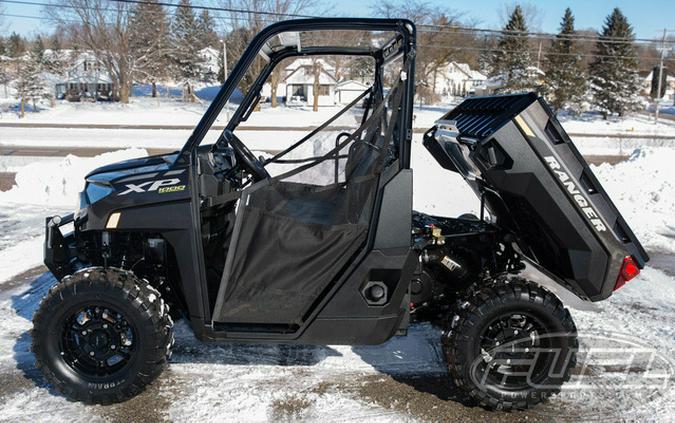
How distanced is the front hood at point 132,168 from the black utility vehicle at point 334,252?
34 mm

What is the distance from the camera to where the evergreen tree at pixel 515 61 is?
127 ft

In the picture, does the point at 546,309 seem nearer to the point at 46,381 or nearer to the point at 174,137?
the point at 46,381

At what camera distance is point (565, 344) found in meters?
3.55

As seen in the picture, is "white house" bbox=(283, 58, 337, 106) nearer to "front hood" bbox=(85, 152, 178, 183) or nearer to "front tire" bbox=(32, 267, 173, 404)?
"front hood" bbox=(85, 152, 178, 183)

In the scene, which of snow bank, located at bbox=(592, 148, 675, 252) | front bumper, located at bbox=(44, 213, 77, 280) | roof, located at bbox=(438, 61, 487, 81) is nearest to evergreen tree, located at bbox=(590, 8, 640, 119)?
roof, located at bbox=(438, 61, 487, 81)

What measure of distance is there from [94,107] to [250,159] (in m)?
43.2

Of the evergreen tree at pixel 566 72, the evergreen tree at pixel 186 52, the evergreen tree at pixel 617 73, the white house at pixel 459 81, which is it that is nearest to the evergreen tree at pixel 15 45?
the evergreen tree at pixel 186 52

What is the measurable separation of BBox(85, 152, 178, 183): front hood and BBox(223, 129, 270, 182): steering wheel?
400mm

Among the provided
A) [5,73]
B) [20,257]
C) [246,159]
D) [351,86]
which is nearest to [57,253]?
[246,159]

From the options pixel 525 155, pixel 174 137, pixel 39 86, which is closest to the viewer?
pixel 525 155

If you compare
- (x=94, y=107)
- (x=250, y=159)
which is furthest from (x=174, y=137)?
(x=94, y=107)

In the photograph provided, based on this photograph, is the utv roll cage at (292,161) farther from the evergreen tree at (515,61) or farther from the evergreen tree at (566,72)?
the evergreen tree at (566,72)

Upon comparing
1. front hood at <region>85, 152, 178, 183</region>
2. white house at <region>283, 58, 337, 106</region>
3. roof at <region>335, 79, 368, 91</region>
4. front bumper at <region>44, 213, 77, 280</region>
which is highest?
white house at <region>283, 58, 337, 106</region>

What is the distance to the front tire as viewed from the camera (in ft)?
11.2
